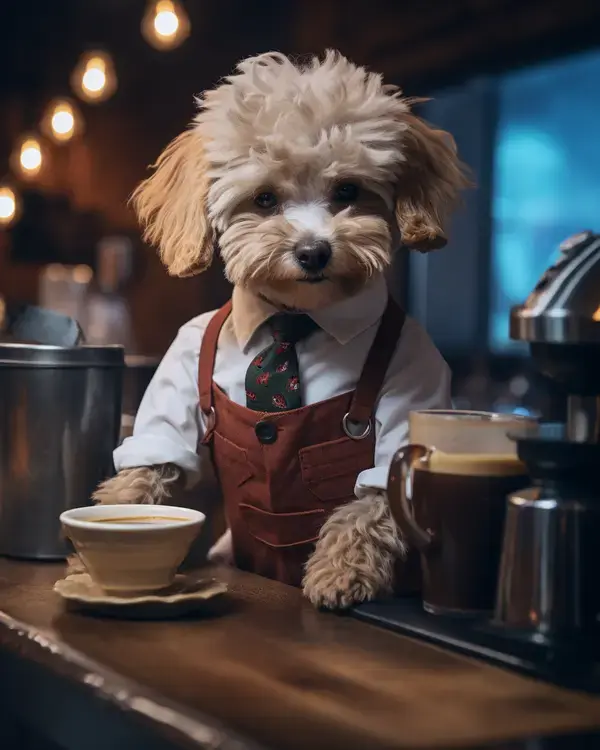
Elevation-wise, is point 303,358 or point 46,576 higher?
point 303,358

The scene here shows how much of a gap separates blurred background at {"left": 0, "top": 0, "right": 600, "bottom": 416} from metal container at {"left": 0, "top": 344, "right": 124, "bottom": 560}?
132 cm

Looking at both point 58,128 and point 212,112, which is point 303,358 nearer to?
point 212,112

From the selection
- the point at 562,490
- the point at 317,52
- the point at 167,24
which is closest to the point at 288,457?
the point at 562,490

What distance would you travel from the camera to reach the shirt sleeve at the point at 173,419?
4.28 ft

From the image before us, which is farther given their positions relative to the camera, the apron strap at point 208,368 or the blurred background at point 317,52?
the blurred background at point 317,52

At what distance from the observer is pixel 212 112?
130cm

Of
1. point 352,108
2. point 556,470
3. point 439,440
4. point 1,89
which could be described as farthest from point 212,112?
point 1,89

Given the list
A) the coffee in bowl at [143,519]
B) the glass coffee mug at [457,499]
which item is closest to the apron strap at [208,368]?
the coffee in bowl at [143,519]

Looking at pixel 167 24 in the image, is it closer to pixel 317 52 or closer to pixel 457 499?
pixel 317 52

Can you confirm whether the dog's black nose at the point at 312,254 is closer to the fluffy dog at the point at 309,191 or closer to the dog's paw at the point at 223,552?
the fluffy dog at the point at 309,191

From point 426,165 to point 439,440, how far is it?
1.51 feet

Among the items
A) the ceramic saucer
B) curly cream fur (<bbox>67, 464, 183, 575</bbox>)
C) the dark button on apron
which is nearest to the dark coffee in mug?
the ceramic saucer

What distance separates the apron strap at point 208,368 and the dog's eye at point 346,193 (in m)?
0.20

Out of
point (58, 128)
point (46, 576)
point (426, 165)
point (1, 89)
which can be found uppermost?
point (1, 89)
